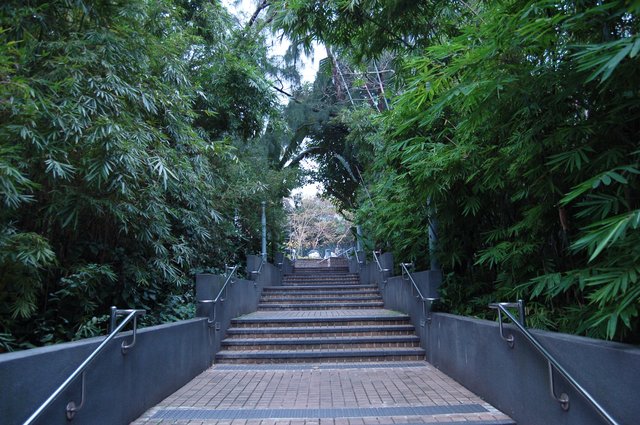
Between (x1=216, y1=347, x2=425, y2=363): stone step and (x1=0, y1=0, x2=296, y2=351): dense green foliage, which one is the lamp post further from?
(x1=0, y1=0, x2=296, y2=351): dense green foliage

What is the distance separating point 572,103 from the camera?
256 cm

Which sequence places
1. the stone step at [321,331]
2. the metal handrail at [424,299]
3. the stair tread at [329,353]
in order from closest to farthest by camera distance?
1. the metal handrail at [424,299]
2. the stair tread at [329,353]
3. the stone step at [321,331]

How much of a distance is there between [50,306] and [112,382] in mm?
1461

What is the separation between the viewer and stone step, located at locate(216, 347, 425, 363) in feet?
18.1

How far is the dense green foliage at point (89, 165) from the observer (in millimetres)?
3217

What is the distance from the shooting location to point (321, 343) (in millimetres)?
→ 5855

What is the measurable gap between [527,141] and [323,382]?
10.0 ft

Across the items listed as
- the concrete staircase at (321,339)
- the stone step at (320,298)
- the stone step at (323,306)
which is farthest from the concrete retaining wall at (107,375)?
the stone step at (320,298)

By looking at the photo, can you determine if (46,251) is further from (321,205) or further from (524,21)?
(321,205)

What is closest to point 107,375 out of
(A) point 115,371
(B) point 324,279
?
(A) point 115,371

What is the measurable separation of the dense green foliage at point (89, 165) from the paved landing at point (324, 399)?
1.03 meters

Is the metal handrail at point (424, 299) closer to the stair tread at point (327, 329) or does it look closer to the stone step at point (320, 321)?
the stair tread at point (327, 329)

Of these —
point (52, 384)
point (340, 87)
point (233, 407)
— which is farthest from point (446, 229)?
point (340, 87)

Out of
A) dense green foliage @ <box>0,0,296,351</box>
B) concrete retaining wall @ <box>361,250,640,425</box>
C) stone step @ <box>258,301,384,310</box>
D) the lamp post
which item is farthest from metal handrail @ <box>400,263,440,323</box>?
dense green foliage @ <box>0,0,296,351</box>
